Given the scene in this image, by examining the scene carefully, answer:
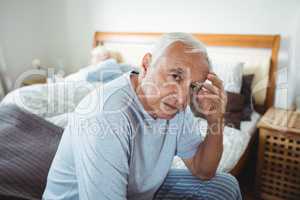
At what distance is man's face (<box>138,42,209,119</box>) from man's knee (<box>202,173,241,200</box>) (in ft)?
1.34

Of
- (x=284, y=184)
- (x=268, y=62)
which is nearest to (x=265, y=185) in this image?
(x=284, y=184)

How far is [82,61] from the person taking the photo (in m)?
3.50

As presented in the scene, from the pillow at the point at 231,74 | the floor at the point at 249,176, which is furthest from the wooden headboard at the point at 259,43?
the floor at the point at 249,176

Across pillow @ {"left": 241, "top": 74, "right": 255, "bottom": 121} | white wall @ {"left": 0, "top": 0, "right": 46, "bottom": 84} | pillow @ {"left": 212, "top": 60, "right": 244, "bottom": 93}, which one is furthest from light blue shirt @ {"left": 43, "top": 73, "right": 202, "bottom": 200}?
white wall @ {"left": 0, "top": 0, "right": 46, "bottom": 84}

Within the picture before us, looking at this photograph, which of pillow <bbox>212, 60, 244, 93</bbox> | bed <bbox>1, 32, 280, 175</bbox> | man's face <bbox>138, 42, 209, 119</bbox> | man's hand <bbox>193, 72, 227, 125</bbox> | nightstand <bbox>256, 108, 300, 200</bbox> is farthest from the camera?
pillow <bbox>212, 60, 244, 93</bbox>

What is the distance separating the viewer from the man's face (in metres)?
0.79

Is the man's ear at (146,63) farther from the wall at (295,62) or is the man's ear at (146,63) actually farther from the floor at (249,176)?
the wall at (295,62)

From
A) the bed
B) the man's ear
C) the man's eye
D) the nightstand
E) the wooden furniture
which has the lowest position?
the nightstand

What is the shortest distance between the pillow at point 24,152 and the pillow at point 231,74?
134 centimetres

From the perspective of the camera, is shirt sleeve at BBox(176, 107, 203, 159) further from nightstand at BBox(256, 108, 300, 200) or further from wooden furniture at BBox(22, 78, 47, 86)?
wooden furniture at BBox(22, 78, 47, 86)

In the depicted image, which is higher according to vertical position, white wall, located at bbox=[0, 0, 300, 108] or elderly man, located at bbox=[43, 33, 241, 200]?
A: white wall, located at bbox=[0, 0, 300, 108]

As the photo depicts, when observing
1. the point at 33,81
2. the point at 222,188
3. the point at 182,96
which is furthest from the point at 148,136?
the point at 33,81

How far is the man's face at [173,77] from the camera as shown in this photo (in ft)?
2.59

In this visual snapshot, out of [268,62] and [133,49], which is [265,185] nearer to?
[268,62]
